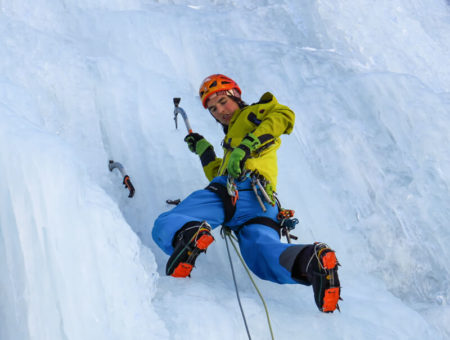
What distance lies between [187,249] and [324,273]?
0.52 meters

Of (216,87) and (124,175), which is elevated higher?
(216,87)

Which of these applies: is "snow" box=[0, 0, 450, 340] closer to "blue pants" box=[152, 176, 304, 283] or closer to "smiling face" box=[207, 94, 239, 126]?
"blue pants" box=[152, 176, 304, 283]

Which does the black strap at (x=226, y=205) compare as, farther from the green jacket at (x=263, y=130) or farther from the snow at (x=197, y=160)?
the snow at (x=197, y=160)

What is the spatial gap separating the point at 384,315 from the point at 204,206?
34.2 inches

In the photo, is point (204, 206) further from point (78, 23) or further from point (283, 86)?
point (78, 23)

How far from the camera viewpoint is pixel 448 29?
15.4 ft

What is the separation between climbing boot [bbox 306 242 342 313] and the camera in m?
1.48

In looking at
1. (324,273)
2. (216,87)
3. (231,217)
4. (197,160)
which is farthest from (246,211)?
(197,160)

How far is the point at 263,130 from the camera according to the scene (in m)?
2.01

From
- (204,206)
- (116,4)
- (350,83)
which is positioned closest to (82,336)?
(204,206)

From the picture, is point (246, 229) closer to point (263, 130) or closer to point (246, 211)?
point (246, 211)

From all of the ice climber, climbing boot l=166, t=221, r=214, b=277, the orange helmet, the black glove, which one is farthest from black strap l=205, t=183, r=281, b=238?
the orange helmet

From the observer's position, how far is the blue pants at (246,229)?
5.50 feet

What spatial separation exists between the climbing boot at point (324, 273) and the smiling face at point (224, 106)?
1.04m
